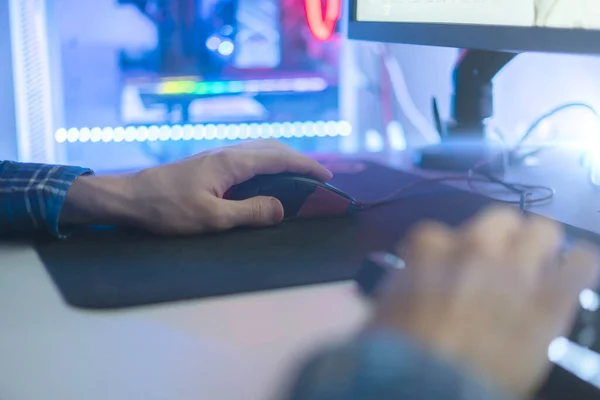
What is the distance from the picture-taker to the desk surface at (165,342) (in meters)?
0.34

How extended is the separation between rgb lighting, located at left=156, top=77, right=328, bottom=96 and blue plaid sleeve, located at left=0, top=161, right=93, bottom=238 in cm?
65

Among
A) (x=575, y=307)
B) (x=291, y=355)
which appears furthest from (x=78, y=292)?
(x=575, y=307)

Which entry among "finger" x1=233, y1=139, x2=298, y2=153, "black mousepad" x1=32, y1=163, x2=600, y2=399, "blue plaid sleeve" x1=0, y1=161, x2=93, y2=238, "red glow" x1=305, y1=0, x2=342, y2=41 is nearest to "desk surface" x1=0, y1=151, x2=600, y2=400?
"black mousepad" x1=32, y1=163, x2=600, y2=399

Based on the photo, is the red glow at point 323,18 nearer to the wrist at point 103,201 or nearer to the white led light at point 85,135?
the white led light at point 85,135

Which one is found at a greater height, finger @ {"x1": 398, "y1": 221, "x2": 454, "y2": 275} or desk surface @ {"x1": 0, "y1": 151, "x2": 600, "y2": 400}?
finger @ {"x1": 398, "y1": 221, "x2": 454, "y2": 275}

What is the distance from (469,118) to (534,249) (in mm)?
610

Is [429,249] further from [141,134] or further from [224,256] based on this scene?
[141,134]

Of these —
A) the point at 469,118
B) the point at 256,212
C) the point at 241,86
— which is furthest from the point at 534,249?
the point at 241,86

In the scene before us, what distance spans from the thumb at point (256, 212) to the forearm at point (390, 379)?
32 centimetres

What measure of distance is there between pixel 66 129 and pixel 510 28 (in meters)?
0.83

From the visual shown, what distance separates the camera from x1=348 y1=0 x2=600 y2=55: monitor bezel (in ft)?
1.98

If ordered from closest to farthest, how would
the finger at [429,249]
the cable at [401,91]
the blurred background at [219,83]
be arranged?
1. the finger at [429,249]
2. the blurred background at [219,83]
3. the cable at [401,91]

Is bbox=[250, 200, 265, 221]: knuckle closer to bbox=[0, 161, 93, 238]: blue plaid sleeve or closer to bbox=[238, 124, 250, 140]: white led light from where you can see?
bbox=[0, 161, 93, 238]: blue plaid sleeve

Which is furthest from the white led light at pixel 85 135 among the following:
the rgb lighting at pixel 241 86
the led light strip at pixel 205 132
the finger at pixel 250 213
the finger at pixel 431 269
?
the finger at pixel 431 269
